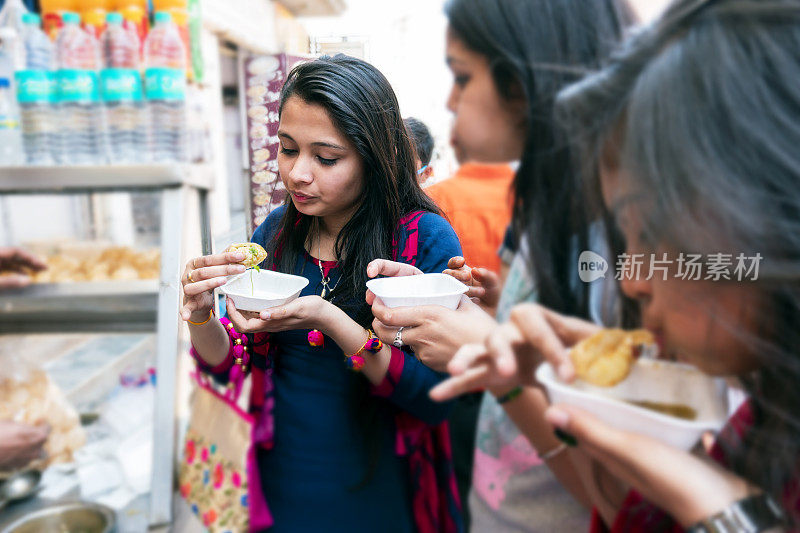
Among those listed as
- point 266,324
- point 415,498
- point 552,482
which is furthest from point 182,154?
point 552,482

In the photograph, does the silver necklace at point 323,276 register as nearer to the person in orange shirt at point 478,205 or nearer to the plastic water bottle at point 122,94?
the person in orange shirt at point 478,205

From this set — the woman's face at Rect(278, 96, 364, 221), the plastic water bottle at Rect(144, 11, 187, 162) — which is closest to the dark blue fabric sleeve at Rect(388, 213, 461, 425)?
the woman's face at Rect(278, 96, 364, 221)

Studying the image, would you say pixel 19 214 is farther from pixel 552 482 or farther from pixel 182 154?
pixel 552 482

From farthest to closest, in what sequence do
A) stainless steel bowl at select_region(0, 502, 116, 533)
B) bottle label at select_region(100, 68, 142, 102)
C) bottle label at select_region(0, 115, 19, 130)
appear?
stainless steel bowl at select_region(0, 502, 116, 533), bottle label at select_region(0, 115, 19, 130), bottle label at select_region(100, 68, 142, 102)

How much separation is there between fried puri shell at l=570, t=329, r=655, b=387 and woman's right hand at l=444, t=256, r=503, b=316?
171 mm

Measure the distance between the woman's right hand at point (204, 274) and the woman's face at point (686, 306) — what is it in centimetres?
46

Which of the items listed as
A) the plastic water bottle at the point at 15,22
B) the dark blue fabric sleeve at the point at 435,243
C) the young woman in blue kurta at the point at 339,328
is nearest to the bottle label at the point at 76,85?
the plastic water bottle at the point at 15,22

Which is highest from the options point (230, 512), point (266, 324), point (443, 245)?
point (443, 245)

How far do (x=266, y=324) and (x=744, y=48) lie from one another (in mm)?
575

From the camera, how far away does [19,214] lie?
140 cm

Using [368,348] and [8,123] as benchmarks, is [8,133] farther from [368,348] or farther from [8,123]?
[368,348]

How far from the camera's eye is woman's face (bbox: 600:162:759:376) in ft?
1.28

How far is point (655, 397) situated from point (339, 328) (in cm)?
40

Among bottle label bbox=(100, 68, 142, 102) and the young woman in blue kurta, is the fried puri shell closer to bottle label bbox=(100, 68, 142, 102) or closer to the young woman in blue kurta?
the young woman in blue kurta
